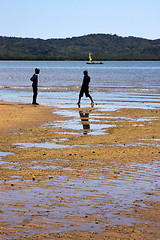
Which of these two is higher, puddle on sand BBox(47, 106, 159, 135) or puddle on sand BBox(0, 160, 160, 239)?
puddle on sand BBox(0, 160, 160, 239)

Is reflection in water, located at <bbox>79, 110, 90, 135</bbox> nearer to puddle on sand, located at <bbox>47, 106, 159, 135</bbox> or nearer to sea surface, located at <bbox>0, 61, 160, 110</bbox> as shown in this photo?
puddle on sand, located at <bbox>47, 106, 159, 135</bbox>

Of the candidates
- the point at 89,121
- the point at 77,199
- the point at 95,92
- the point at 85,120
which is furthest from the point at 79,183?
the point at 95,92

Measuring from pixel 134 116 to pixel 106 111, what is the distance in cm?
236

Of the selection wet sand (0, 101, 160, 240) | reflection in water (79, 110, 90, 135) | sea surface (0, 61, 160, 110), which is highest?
wet sand (0, 101, 160, 240)

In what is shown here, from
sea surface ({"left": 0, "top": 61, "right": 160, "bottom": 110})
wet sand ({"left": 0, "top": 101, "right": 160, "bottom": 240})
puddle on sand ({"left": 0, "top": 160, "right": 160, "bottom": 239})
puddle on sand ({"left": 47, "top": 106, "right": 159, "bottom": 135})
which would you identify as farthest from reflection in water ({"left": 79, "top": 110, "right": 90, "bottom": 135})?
puddle on sand ({"left": 0, "top": 160, "right": 160, "bottom": 239})

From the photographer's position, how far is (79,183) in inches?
307

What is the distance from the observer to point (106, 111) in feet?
67.8

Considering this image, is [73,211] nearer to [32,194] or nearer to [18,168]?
[32,194]

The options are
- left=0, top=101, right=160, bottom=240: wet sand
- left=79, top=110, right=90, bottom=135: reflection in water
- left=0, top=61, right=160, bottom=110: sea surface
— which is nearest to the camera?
left=0, top=101, right=160, bottom=240: wet sand

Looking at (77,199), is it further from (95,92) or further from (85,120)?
(95,92)

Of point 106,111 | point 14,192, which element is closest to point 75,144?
point 14,192

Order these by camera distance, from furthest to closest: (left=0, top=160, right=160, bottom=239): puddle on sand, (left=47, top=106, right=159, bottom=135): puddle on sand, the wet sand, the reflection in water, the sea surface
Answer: the sea surface, (left=47, top=106, right=159, bottom=135): puddle on sand, the reflection in water, (left=0, top=160, right=160, bottom=239): puddle on sand, the wet sand

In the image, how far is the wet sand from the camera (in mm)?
5793

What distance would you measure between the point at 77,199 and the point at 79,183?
90cm
